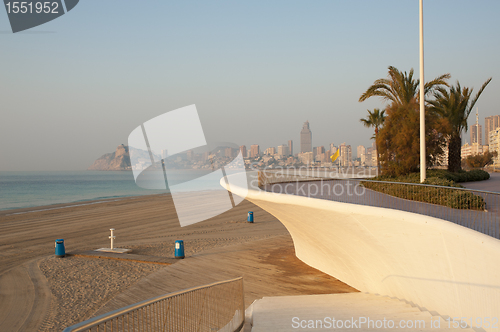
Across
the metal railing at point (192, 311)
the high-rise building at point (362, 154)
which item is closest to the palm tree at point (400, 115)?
the metal railing at point (192, 311)

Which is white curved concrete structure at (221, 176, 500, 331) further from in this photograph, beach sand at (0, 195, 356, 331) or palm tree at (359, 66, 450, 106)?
palm tree at (359, 66, 450, 106)

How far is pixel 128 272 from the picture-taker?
1288 cm

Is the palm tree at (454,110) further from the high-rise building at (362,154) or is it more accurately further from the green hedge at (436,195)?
the high-rise building at (362,154)

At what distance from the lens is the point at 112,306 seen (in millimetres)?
9664

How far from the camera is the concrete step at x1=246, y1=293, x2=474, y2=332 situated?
22.8ft

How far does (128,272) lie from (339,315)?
8494 mm

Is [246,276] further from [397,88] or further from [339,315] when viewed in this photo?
[397,88]

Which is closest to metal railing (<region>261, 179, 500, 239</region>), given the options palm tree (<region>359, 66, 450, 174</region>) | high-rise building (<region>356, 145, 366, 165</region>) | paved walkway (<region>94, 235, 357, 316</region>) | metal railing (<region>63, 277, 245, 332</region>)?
paved walkway (<region>94, 235, 357, 316</region>)

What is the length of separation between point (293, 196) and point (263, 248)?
6.72m

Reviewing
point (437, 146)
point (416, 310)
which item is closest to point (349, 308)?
point (416, 310)

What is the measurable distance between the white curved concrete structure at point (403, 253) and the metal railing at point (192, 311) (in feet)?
11.5

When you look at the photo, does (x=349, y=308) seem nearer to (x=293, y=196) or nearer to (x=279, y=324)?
(x=279, y=324)

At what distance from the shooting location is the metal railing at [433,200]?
24.0ft

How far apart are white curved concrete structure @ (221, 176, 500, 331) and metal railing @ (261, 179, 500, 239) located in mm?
519
